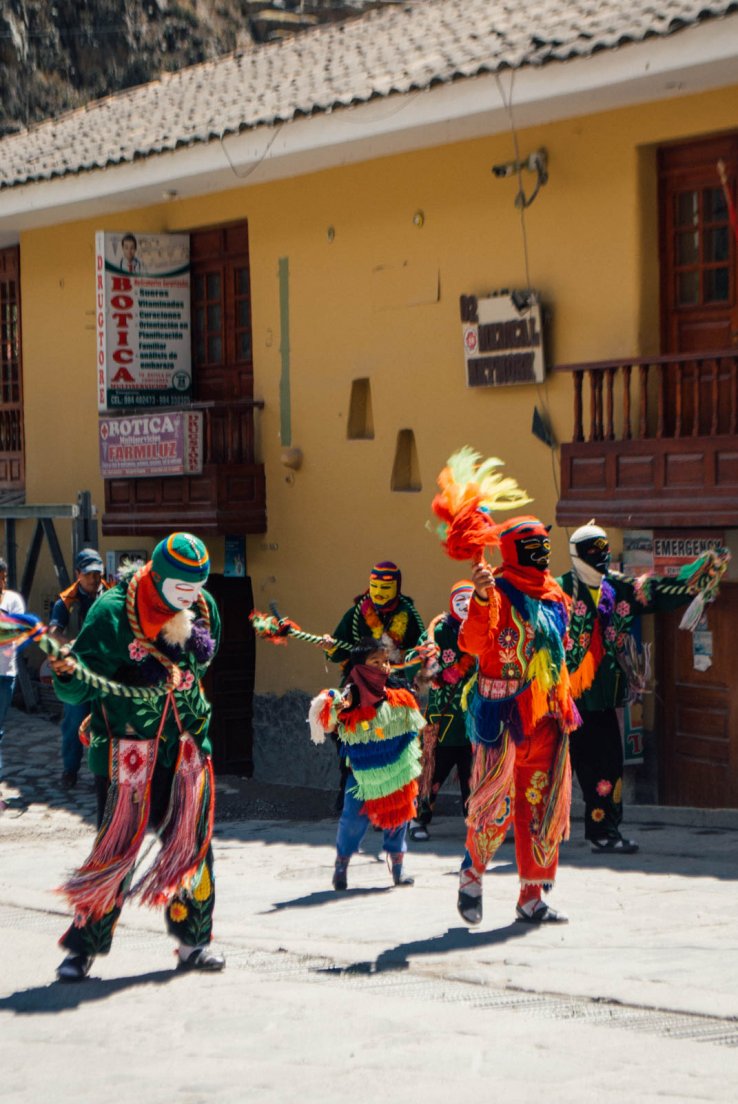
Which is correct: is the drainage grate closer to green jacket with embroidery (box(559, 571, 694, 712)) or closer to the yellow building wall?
green jacket with embroidery (box(559, 571, 694, 712))

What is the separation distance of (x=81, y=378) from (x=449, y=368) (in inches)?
211

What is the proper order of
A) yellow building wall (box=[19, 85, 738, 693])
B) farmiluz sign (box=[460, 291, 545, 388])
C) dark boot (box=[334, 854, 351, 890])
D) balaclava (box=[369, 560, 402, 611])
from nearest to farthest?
Result: dark boot (box=[334, 854, 351, 890]) < balaclava (box=[369, 560, 402, 611]) < yellow building wall (box=[19, 85, 738, 693]) < farmiluz sign (box=[460, 291, 545, 388])

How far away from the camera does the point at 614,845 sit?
1007cm

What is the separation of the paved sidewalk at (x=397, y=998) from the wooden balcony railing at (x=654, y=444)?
2.89 m

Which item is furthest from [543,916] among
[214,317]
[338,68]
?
[214,317]

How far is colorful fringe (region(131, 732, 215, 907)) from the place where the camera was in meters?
7.00

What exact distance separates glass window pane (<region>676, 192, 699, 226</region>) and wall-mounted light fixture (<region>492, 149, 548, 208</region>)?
112 cm

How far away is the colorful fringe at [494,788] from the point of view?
768 centimetres

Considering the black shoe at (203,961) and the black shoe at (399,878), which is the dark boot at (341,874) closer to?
the black shoe at (399,878)

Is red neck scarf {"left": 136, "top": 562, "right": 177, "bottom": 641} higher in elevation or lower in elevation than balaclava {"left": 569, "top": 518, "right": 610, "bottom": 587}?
lower

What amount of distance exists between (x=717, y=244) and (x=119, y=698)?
280 inches

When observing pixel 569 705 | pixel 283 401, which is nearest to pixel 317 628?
pixel 283 401

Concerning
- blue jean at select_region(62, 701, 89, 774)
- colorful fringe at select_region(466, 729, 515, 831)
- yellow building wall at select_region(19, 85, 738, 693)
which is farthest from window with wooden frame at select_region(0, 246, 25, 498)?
colorful fringe at select_region(466, 729, 515, 831)

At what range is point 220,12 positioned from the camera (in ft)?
86.1
